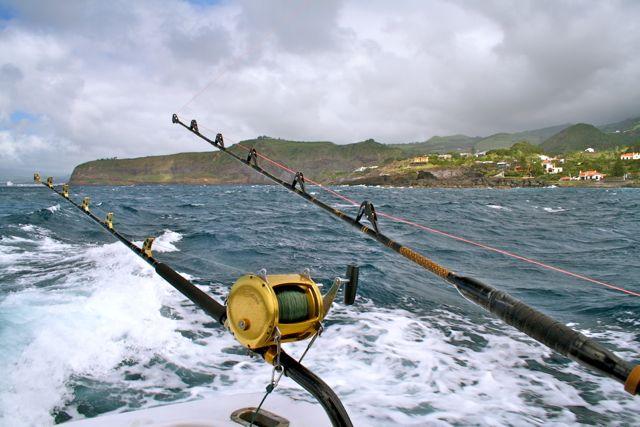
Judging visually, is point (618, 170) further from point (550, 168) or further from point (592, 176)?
point (550, 168)

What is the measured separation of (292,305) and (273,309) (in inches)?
6.5

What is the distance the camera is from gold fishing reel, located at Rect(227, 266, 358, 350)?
5.86ft

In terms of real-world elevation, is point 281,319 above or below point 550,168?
below

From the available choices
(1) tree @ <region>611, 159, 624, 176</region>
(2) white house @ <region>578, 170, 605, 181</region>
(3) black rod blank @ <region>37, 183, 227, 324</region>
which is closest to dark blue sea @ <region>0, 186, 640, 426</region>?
(3) black rod blank @ <region>37, 183, 227, 324</region>

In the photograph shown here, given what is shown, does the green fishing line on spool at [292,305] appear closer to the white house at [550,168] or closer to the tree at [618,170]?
the tree at [618,170]

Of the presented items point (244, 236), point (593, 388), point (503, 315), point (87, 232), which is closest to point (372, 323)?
point (593, 388)

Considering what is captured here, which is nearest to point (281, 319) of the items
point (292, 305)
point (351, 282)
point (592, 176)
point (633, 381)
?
point (292, 305)

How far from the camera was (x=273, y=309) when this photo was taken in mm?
1761

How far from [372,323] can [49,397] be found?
4.34 meters

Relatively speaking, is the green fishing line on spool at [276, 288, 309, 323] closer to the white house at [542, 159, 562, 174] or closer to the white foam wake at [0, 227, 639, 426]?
the white foam wake at [0, 227, 639, 426]

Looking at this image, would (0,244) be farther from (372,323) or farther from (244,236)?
(372,323)

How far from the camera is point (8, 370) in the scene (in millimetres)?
4820

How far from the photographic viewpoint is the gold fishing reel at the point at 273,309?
1786mm

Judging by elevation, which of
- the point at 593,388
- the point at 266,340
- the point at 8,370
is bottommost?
the point at 593,388
